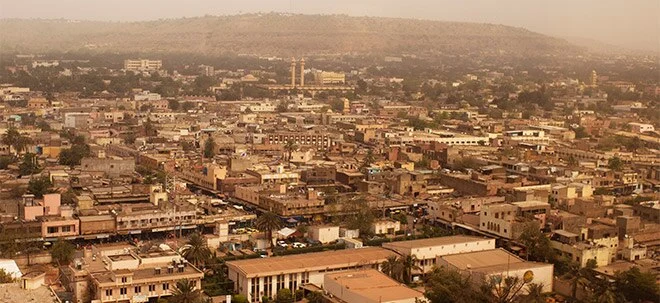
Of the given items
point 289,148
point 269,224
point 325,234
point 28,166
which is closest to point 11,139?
point 28,166

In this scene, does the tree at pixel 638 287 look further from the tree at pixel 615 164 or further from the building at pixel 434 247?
the tree at pixel 615 164

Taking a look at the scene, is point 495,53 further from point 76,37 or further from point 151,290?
point 151,290

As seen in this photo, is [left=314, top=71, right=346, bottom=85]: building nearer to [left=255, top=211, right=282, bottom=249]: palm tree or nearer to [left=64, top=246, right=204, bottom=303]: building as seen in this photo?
[left=255, top=211, right=282, bottom=249]: palm tree

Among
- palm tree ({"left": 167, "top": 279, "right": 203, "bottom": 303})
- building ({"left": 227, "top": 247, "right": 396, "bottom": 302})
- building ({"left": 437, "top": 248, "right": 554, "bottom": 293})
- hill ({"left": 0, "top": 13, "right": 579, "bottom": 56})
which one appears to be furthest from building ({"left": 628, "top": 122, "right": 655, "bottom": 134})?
hill ({"left": 0, "top": 13, "right": 579, "bottom": 56})

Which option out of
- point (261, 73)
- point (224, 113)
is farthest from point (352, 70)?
point (224, 113)

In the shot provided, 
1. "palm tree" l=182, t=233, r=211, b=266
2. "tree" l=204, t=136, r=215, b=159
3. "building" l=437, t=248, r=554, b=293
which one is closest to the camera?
"building" l=437, t=248, r=554, b=293

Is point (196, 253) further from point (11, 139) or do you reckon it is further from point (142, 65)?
point (142, 65)
